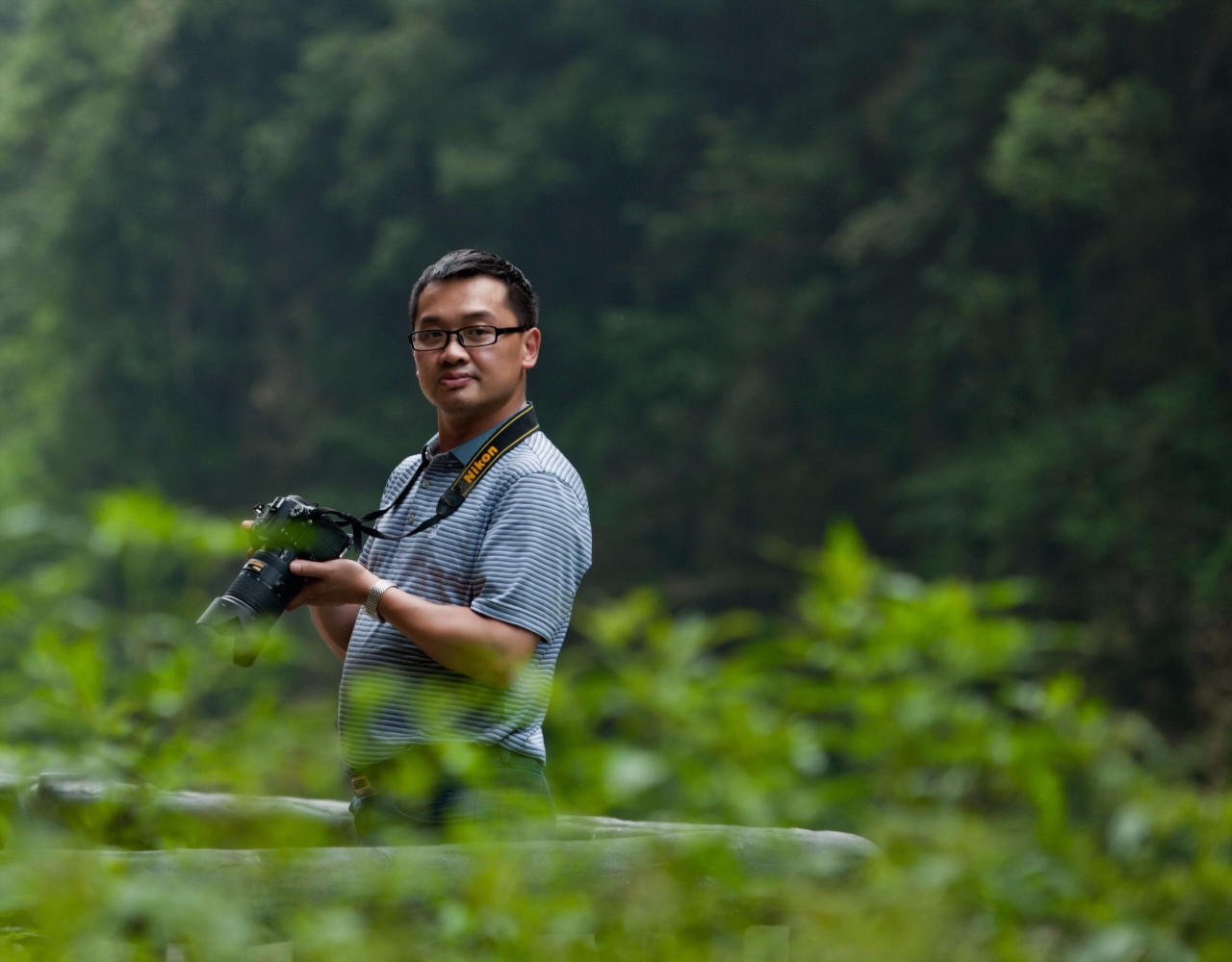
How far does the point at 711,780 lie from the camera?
1.29 meters

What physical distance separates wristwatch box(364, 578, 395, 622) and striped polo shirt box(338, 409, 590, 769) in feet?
0.29

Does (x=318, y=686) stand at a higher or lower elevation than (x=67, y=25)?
lower

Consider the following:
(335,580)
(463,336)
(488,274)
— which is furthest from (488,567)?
(488,274)

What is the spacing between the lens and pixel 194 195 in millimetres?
27391

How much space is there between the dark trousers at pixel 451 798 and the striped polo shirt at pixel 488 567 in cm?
5

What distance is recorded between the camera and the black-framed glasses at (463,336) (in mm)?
2619

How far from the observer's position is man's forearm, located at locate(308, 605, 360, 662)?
275cm

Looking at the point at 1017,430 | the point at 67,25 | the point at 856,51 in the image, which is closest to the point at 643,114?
the point at 856,51

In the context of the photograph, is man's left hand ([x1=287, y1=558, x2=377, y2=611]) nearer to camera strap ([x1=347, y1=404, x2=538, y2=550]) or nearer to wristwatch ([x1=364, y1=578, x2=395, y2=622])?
wristwatch ([x1=364, y1=578, x2=395, y2=622])

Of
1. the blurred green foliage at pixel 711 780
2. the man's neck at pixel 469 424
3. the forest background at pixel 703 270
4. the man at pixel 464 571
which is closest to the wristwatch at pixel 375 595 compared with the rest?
the man at pixel 464 571

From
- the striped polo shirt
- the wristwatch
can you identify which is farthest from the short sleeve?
the wristwatch

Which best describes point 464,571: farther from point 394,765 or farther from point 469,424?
point 394,765

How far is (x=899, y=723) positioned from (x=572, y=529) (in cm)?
114

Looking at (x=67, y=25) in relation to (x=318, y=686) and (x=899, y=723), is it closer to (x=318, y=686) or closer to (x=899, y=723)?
(x=318, y=686)
